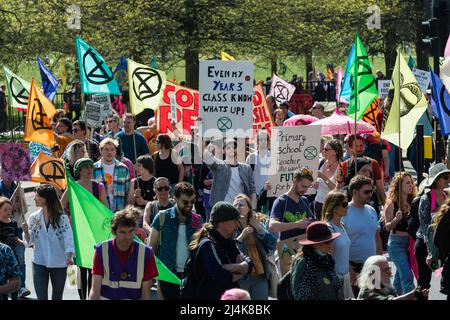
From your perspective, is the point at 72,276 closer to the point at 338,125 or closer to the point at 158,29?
the point at 338,125

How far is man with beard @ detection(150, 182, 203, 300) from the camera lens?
9.83 metres

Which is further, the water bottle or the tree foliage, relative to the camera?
the tree foliage

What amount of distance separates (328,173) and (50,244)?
13.8 feet

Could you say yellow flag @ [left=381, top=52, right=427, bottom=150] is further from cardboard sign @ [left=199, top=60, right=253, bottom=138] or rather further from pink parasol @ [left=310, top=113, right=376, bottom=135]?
pink parasol @ [left=310, top=113, right=376, bottom=135]

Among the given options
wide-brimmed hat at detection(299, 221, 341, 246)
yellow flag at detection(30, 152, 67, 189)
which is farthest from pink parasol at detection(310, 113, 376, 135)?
wide-brimmed hat at detection(299, 221, 341, 246)

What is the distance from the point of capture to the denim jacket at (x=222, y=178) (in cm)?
1295

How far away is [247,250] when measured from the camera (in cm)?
988

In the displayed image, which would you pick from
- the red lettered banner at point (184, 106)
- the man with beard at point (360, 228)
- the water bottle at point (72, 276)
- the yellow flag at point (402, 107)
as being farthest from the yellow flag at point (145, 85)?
the man with beard at point (360, 228)

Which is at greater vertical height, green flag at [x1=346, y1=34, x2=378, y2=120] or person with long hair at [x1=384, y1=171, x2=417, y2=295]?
green flag at [x1=346, y1=34, x2=378, y2=120]

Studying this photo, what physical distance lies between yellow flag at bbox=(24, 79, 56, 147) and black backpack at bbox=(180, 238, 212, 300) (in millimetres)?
7145

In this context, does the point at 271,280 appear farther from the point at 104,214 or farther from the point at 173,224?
the point at 104,214

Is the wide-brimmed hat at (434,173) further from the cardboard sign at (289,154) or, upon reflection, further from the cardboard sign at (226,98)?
the cardboard sign at (226,98)

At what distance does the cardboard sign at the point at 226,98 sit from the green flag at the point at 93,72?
8.22ft
